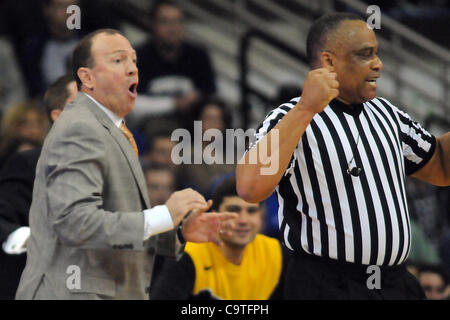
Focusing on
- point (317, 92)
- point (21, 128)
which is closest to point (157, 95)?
point (21, 128)

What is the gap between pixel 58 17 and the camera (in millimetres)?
5598

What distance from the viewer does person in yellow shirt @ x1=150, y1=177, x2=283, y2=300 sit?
13.3 ft

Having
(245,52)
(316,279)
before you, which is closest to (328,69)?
(316,279)

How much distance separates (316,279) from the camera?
286 centimetres

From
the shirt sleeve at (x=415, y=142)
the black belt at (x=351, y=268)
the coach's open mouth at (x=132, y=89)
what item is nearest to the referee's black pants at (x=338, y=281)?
the black belt at (x=351, y=268)

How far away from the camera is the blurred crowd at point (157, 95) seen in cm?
492

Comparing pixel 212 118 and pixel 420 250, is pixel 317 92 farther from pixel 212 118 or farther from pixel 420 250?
pixel 212 118

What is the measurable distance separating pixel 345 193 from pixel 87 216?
2.92ft

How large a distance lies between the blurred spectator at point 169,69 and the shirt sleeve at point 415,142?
2.60m

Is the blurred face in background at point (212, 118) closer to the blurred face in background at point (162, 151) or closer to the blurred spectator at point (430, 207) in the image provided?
the blurred face in background at point (162, 151)

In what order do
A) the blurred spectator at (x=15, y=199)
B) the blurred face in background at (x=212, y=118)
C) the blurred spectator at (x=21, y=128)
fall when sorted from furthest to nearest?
the blurred face in background at (x=212, y=118) → the blurred spectator at (x=21, y=128) → the blurred spectator at (x=15, y=199)

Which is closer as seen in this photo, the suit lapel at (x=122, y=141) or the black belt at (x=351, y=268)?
the suit lapel at (x=122, y=141)
